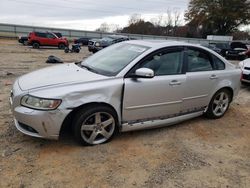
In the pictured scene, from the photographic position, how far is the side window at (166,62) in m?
4.22

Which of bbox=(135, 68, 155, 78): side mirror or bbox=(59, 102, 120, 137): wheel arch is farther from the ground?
bbox=(135, 68, 155, 78): side mirror

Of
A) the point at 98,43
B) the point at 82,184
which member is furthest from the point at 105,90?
the point at 98,43

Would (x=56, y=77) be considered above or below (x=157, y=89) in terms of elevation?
above

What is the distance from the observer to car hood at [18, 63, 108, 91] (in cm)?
371

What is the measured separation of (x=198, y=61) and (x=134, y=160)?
221 centimetres

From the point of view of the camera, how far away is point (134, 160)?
3.61 meters

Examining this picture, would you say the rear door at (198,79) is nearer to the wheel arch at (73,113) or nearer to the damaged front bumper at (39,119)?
the wheel arch at (73,113)

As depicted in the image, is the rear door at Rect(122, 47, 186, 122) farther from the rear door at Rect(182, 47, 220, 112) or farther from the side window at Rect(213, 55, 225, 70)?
the side window at Rect(213, 55, 225, 70)

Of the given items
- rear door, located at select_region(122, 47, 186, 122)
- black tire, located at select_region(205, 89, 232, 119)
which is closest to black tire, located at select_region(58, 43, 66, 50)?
black tire, located at select_region(205, 89, 232, 119)

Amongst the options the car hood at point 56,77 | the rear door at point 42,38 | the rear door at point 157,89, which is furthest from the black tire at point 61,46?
the rear door at point 157,89

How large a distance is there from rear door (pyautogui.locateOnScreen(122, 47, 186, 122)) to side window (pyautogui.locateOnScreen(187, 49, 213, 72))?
194mm

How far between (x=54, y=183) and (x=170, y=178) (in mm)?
1351

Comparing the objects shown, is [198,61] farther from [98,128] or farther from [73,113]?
[73,113]

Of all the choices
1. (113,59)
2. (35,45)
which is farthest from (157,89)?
(35,45)
